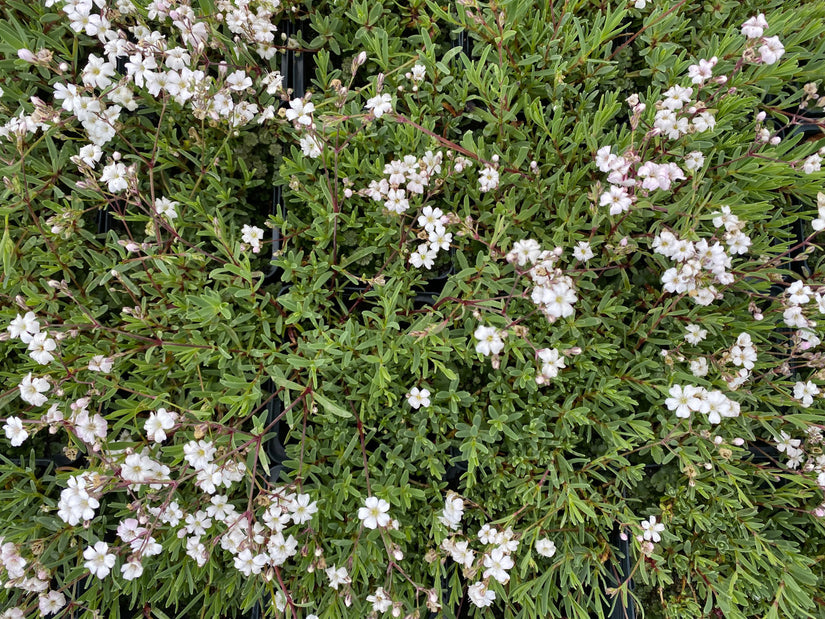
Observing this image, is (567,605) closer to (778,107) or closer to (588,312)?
(588,312)

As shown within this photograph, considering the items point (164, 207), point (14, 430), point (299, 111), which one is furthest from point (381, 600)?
point (299, 111)

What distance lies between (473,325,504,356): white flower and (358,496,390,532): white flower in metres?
0.81

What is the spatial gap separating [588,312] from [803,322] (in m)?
1.01

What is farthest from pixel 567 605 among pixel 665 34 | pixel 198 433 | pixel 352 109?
pixel 665 34

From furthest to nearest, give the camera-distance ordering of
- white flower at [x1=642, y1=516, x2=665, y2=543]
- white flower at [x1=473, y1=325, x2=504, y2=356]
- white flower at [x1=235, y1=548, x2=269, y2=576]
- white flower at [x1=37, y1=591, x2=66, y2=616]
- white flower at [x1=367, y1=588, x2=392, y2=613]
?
white flower at [x1=642, y1=516, x2=665, y2=543]
white flower at [x1=37, y1=591, x2=66, y2=616]
white flower at [x1=367, y1=588, x2=392, y2=613]
white flower at [x1=235, y1=548, x2=269, y2=576]
white flower at [x1=473, y1=325, x2=504, y2=356]

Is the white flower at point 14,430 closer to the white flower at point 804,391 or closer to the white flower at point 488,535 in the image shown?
the white flower at point 488,535

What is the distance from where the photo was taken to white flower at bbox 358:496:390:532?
222cm

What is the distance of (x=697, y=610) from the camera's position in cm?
276

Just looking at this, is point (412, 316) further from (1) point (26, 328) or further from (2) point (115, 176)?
(1) point (26, 328)

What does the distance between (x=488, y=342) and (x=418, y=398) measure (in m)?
0.61

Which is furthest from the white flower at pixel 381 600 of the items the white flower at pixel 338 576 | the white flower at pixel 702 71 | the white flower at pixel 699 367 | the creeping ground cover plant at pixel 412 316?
the white flower at pixel 702 71

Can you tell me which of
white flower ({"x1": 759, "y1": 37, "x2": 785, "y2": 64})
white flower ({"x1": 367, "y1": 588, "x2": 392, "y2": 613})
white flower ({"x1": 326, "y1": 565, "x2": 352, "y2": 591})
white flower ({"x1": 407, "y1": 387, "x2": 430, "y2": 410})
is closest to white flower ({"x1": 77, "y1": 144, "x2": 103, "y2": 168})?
white flower ({"x1": 407, "y1": 387, "x2": 430, "y2": 410})

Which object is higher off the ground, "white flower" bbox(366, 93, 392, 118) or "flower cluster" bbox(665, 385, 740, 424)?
"white flower" bbox(366, 93, 392, 118)

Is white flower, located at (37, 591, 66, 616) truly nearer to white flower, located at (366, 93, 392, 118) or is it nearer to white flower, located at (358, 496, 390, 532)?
white flower, located at (358, 496, 390, 532)
